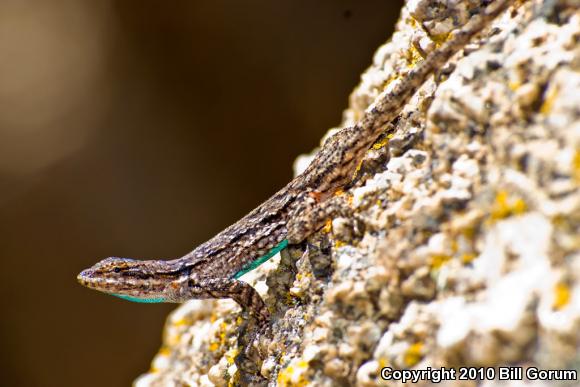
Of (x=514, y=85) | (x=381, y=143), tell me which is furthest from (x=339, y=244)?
(x=514, y=85)

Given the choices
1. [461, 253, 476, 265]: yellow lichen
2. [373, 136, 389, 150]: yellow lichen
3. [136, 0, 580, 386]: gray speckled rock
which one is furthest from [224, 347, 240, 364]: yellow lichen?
[461, 253, 476, 265]: yellow lichen

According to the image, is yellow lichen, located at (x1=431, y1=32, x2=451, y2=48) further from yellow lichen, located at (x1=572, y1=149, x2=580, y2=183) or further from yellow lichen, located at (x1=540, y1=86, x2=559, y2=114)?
yellow lichen, located at (x1=572, y1=149, x2=580, y2=183)

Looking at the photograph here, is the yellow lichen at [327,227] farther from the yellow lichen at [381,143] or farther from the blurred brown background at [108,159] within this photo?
the blurred brown background at [108,159]

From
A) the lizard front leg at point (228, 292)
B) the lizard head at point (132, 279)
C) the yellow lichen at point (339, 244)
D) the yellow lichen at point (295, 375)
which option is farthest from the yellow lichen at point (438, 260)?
the lizard head at point (132, 279)

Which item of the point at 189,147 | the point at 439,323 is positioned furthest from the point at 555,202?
the point at 189,147

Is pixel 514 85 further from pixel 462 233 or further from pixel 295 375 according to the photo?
pixel 295 375

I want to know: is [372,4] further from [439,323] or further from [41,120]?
[439,323]
